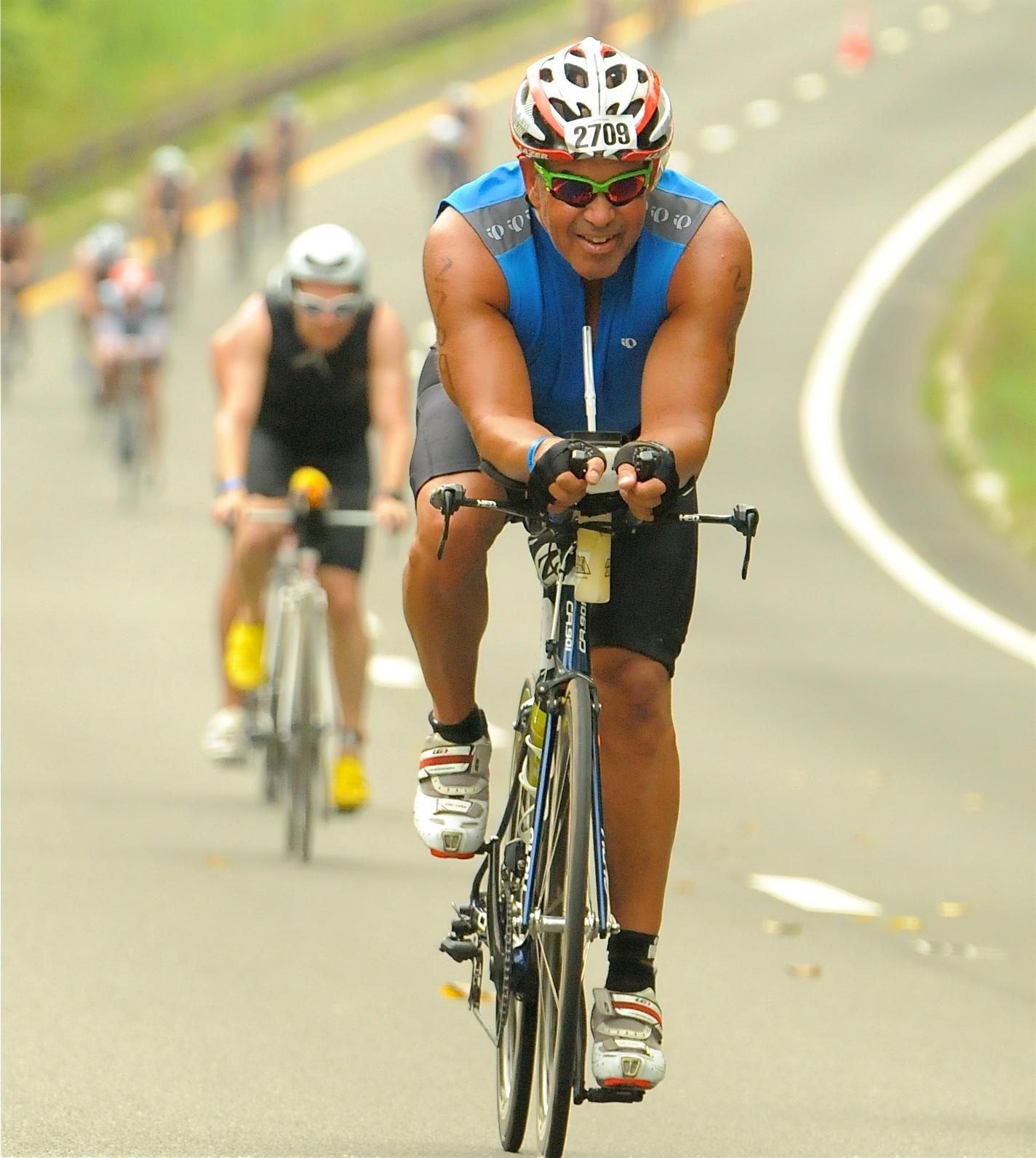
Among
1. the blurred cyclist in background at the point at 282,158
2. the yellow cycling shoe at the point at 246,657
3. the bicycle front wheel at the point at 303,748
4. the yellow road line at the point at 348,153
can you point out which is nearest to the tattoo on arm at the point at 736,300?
the bicycle front wheel at the point at 303,748

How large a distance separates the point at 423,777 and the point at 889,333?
85.4ft

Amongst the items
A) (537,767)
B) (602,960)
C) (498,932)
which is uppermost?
(537,767)

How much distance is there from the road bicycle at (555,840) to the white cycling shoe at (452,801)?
9 centimetres

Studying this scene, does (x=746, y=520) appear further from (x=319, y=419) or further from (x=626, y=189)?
(x=319, y=419)

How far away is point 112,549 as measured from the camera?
67.8 feet

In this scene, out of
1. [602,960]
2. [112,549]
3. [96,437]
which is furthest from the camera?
[96,437]

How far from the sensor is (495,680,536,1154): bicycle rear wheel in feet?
19.1

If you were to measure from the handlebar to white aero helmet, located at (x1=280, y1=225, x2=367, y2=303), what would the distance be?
5.05 meters

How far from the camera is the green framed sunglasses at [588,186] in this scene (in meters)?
5.59

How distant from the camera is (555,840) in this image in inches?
222

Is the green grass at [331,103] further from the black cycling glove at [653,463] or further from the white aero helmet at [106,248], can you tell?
the black cycling glove at [653,463]

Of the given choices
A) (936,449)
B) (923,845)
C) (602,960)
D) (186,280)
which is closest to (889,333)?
(936,449)

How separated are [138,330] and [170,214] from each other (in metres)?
9.24

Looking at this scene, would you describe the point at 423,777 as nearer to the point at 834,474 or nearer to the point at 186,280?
the point at 834,474
